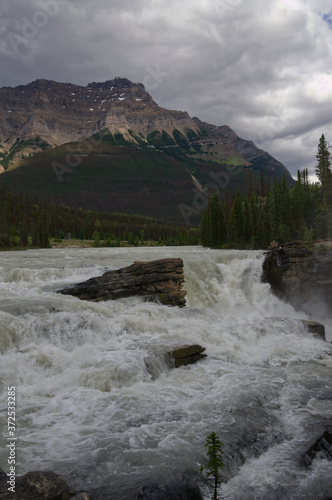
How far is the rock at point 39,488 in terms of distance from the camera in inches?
252

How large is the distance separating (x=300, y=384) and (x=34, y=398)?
36.8ft

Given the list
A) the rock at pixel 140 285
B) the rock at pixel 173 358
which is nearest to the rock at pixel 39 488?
the rock at pixel 173 358

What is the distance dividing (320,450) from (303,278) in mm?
28703

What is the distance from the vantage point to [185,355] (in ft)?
54.4

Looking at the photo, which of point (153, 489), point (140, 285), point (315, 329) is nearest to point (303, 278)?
point (315, 329)

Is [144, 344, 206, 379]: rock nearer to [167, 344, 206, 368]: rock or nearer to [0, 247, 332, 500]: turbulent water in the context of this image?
[167, 344, 206, 368]: rock

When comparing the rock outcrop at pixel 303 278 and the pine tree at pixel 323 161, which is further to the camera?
the pine tree at pixel 323 161

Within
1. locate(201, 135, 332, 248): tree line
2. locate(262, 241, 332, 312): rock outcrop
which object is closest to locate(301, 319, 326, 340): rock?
locate(262, 241, 332, 312): rock outcrop

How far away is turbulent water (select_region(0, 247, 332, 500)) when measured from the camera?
891 cm

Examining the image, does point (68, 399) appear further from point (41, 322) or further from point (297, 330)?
point (297, 330)

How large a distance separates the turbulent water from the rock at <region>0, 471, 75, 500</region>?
1.43m

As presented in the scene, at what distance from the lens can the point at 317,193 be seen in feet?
220

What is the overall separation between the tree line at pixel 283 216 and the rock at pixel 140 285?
37.3 meters

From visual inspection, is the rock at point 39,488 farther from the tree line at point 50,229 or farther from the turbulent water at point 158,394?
the tree line at point 50,229
